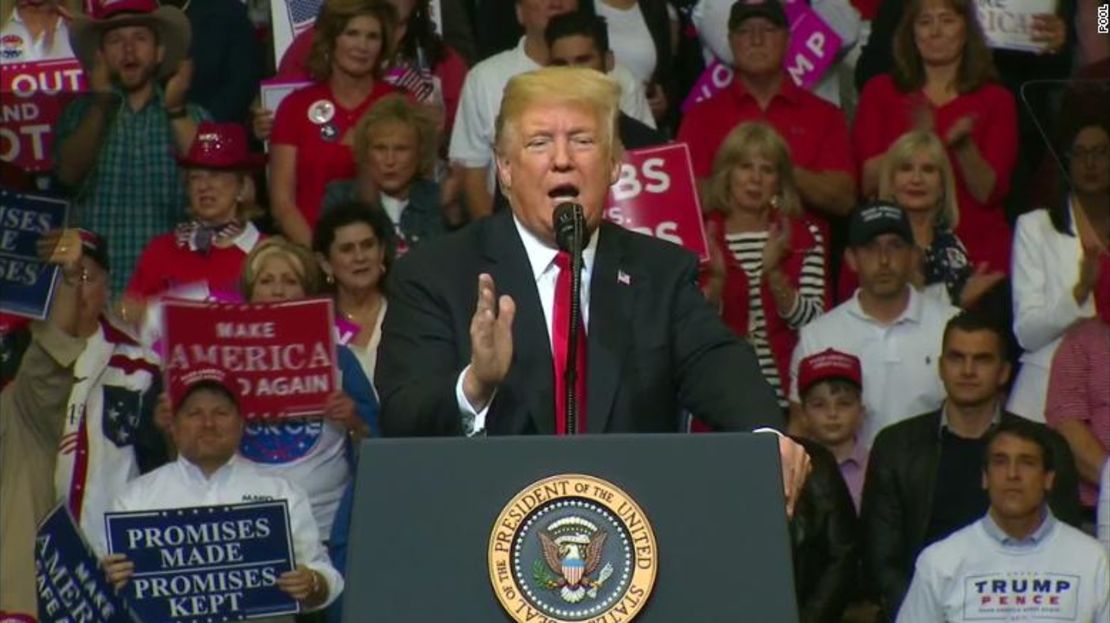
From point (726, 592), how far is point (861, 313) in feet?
16.0

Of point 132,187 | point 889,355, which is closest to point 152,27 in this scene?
point 132,187

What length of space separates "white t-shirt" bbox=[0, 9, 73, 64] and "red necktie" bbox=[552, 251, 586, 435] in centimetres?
503

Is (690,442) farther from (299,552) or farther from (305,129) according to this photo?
(305,129)

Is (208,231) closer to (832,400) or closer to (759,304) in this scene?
(759,304)

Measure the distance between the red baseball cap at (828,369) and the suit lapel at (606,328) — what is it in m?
3.80

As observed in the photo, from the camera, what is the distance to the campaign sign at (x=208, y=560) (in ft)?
24.3

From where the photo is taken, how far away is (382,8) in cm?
875

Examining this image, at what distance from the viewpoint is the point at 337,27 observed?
8703 millimetres

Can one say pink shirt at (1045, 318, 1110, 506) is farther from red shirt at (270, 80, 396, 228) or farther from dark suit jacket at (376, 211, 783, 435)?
dark suit jacket at (376, 211, 783, 435)

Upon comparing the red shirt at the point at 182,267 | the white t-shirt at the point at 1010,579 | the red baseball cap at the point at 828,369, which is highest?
the red shirt at the point at 182,267

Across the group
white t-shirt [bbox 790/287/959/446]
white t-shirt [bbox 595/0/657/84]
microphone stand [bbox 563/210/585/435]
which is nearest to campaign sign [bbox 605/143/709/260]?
white t-shirt [bbox 790/287/959/446]

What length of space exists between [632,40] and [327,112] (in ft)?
3.77

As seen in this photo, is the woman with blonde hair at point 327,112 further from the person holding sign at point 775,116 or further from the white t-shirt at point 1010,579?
the white t-shirt at point 1010,579

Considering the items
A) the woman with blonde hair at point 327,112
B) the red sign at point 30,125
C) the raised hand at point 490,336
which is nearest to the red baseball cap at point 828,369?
the woman with blonde hair at point 327,112
